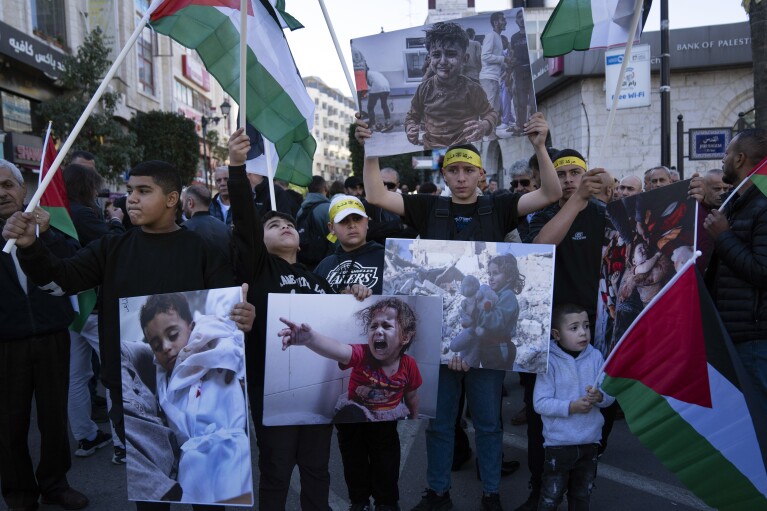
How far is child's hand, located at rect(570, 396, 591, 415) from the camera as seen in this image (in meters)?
3.28

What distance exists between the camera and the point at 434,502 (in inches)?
144

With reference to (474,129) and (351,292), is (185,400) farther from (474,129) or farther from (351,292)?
(474,129)

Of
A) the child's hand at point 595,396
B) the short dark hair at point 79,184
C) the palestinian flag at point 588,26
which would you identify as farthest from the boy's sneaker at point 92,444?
the palestinian flag at point 588,26

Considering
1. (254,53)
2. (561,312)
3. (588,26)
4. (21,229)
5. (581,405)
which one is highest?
(588,26)

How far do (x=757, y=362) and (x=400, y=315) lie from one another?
2.01 m

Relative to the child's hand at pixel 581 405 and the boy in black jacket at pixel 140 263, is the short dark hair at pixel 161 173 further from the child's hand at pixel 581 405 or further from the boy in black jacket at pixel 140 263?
the child's hand at pixel 581 405

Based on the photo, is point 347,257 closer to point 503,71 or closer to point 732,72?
point 503,71

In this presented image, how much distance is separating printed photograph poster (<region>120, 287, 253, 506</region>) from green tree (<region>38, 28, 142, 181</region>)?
56.5 ft

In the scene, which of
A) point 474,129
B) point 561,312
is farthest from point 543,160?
point 561,312

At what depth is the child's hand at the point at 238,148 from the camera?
2.77 meters

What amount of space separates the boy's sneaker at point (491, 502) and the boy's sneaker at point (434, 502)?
8.4 inches

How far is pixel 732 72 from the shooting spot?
18.7 meters

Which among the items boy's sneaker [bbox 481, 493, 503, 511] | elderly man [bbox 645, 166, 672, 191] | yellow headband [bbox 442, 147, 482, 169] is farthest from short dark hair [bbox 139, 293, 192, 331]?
elderly man [bbox 645, 166, 672, 191]

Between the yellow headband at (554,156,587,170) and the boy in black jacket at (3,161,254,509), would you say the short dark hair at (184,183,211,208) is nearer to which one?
the boy in black jacket at (3,161,254,509)
